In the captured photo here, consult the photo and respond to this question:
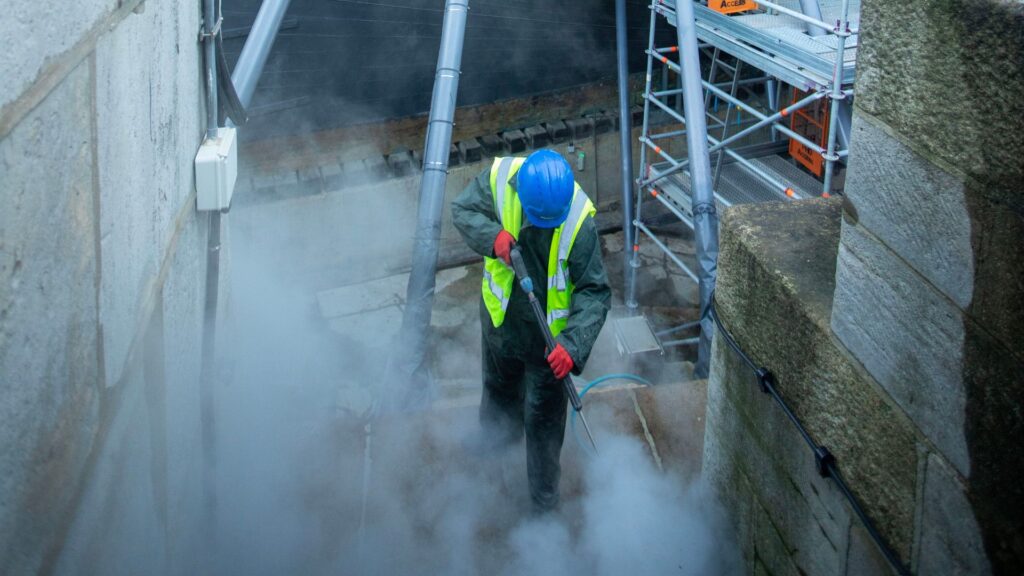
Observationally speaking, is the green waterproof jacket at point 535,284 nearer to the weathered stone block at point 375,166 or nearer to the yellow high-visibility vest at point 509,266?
the yellow high-visibility vest at point 509,266

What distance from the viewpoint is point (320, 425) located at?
18.8ft

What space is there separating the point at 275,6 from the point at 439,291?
11.0 ft

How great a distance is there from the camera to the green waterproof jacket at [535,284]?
4.45 metres

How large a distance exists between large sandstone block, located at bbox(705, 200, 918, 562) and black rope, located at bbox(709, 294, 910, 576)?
22mm

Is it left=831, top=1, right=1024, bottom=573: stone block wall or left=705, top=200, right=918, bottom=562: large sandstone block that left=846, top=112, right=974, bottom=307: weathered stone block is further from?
left=705, top=200, right=918, bottom=562: large sandstone block

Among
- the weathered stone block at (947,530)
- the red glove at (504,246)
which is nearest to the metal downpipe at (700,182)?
the red glove at (504,246)

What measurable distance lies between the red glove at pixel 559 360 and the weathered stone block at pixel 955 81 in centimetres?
215

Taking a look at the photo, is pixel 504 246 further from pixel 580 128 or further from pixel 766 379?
pixel 580 128

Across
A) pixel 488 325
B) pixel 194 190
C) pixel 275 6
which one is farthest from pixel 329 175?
pixel 194 190

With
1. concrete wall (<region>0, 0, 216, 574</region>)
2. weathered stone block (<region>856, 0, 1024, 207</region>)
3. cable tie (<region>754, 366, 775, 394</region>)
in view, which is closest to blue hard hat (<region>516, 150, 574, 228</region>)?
cable tie (<region>754, 366, 775, 394</region>)

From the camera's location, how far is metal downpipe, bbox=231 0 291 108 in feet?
21.2

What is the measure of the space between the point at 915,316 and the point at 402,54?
771cm

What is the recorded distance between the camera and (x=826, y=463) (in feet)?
9.56

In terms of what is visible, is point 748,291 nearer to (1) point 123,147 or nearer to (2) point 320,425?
(1) point 123,147
